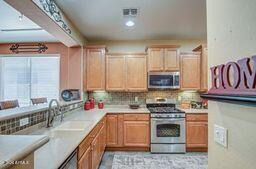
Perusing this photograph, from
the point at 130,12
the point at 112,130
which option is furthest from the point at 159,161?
the point at 130,12

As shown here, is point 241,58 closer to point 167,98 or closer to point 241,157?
point 241,157

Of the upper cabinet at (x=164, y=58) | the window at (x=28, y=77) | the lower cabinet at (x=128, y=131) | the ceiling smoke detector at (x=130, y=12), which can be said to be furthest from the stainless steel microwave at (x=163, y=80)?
the window at (x=28, y=77)

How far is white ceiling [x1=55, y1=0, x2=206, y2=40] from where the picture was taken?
9.62 feet

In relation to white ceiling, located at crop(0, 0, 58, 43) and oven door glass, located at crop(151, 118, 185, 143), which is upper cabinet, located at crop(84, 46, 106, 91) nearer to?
white ceiling, located at crop(0, 0, 58, 43)

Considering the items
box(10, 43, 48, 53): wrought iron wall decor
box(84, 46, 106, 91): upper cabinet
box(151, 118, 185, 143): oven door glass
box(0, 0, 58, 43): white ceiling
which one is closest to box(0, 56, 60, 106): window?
box(10, 43, 48, 53): wrought iron wall decor

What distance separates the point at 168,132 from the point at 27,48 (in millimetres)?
4138

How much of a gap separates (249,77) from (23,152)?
3.12 feet

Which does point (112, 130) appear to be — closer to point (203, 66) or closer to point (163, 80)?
point (163, 80)

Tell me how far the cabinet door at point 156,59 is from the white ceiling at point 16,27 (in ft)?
7.97

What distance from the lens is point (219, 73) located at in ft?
3.93

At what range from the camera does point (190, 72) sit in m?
4.55

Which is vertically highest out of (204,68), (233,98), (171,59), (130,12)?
(130,12)

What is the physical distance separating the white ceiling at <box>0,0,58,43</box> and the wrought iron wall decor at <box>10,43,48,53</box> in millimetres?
181

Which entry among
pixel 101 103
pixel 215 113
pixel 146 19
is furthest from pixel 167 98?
pixel 215 113
